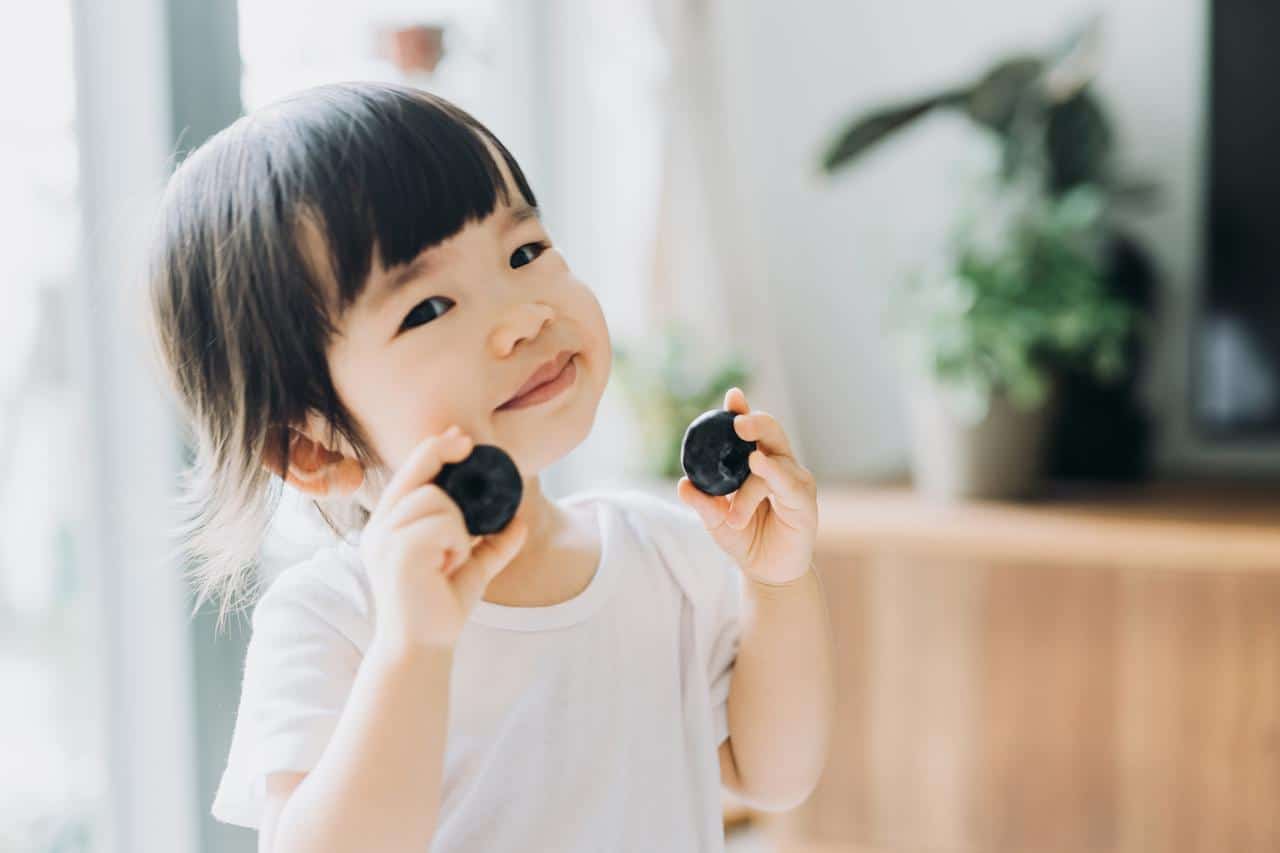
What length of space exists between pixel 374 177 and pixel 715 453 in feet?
0.77

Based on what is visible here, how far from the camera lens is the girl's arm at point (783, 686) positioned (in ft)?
2.56

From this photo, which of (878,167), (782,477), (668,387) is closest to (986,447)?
(668,387)

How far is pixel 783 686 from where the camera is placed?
0.79 meters

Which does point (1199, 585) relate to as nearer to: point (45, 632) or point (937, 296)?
point (937, 296)

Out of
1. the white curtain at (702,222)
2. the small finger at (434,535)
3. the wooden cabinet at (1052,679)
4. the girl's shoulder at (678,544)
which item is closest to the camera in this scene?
the small finger at (434,535)

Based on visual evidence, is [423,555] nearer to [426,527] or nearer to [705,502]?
[426,527]

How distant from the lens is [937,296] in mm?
1929

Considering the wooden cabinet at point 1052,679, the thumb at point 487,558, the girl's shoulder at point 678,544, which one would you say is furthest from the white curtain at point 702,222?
the thumb at point 487,558

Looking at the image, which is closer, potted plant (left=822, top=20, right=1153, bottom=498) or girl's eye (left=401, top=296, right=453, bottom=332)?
girl's eye (left=401, top=296, right=453, bottom=332)

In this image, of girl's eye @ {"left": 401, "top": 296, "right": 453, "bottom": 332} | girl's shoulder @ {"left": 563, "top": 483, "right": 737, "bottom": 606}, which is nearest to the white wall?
girl's shoulder @ {"left": 563, "top": 483, "right": 737, "bottom": 606}

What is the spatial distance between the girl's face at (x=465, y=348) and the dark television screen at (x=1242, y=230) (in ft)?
5.53

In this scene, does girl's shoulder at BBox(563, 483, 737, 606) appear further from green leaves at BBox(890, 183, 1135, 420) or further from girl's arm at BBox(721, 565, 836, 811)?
green leaves at BBox(890, 183, 1135, 420)

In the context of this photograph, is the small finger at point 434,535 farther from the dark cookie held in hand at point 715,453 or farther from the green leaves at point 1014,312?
the green leaves at point 1014,312

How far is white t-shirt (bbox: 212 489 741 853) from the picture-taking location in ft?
2.24
